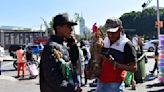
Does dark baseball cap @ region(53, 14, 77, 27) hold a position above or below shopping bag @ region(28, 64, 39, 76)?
above

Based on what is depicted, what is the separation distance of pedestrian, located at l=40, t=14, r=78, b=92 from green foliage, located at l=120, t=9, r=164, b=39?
91.5 m

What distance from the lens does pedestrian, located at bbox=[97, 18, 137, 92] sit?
5328mm

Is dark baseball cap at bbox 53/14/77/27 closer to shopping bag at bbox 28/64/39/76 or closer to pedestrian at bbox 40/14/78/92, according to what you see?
pedestrian at bbox 40/14/78/92

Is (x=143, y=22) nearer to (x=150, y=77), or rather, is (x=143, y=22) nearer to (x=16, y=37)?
(x=16, y=37)

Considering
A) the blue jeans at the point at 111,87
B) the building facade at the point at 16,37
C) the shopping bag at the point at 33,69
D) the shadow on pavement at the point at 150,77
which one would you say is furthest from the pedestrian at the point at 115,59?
Result: the building facade at the point at 16,37

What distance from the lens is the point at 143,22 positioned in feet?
325

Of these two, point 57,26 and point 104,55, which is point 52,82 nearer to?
point 57,26

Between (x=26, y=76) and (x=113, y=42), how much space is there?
16.4 meters

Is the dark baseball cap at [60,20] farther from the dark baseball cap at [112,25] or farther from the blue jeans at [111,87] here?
the blue jeans at [111,87]

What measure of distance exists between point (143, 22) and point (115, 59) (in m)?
94.7

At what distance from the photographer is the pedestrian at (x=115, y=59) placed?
533 cm

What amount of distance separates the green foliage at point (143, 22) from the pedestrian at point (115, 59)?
9035cm

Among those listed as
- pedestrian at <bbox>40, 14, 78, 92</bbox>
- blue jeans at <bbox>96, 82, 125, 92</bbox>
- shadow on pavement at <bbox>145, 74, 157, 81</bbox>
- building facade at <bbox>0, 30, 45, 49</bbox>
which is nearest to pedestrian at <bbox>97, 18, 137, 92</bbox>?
blue jeans at <bbox>96, 82, 125, 92</bbox>

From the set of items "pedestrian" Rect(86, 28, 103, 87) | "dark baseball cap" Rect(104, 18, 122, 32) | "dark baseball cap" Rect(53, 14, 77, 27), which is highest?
"dark baseball cap" Rect(53, 14, 77, 27)
